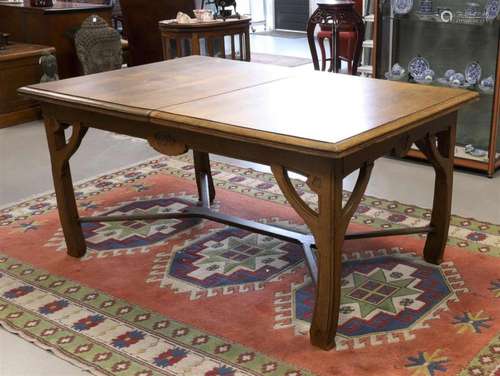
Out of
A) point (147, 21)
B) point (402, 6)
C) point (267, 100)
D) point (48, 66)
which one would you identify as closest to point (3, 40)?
point (48, 66)

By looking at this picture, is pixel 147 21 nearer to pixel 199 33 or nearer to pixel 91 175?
pixel 199 33

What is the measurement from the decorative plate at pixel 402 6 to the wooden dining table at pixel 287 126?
1.44m

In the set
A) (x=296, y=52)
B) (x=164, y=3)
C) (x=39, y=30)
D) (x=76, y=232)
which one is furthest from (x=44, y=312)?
(x=296, y=52)

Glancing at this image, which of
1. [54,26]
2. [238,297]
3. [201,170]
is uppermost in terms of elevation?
[54,26]

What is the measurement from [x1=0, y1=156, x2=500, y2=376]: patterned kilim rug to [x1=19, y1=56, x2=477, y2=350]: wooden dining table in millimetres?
127

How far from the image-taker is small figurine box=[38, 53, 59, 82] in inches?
219

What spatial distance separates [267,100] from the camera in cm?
263

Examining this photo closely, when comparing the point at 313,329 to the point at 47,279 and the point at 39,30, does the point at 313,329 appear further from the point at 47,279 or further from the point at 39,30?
the point at 39,30

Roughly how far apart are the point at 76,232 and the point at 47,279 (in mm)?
269

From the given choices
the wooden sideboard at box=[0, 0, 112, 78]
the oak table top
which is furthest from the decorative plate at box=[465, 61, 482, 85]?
the wooden sideboard at box=[0, 0, 112, 78]

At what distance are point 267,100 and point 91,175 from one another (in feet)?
6.82

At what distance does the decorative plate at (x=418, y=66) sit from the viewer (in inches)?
170

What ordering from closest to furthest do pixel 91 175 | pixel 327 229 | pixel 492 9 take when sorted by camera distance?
1. pixel 327 229
2. pixel 492 9
3. pixel 91 175

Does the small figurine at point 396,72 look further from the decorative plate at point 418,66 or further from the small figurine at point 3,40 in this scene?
the small figurine at point 3,40
